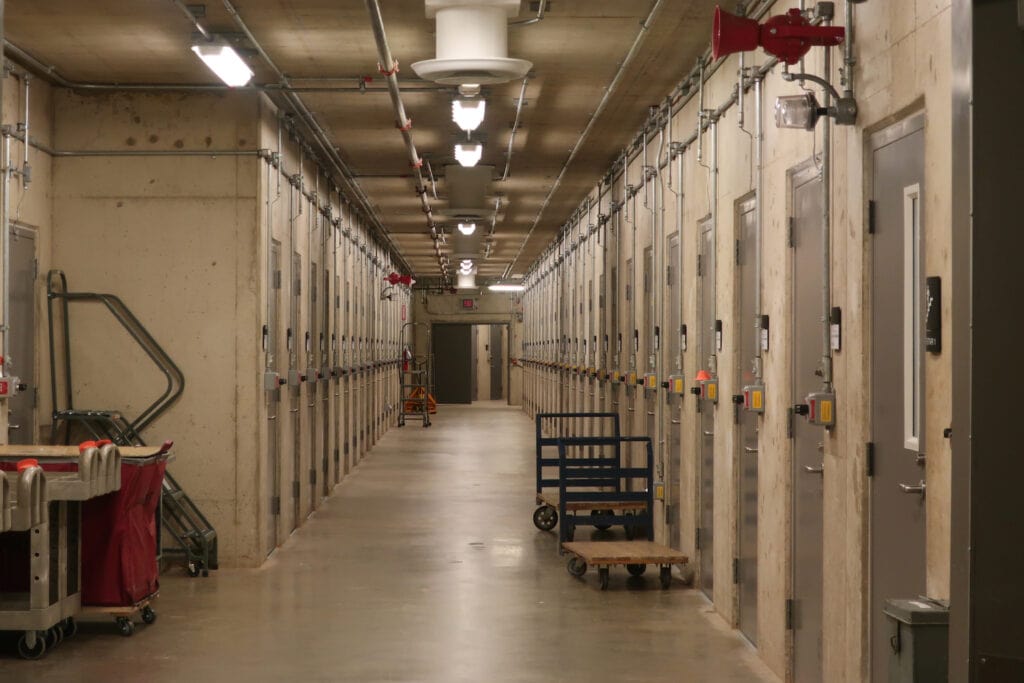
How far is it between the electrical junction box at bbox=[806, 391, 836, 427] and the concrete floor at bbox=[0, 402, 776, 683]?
4.80ft

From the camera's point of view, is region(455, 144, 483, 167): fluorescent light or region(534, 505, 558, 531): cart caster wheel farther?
region(534, 505, 558, 531): cart caster wheel

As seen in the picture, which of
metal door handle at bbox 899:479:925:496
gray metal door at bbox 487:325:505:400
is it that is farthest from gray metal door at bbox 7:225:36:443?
gray metal door at bbox 487:325:505:400

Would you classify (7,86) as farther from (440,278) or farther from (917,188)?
(440,278)

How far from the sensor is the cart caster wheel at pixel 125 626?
584 cm

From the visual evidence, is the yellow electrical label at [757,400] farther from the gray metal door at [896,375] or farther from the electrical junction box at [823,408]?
the gray metal door at [896,375]

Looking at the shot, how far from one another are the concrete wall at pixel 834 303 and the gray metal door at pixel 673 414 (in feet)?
0.45

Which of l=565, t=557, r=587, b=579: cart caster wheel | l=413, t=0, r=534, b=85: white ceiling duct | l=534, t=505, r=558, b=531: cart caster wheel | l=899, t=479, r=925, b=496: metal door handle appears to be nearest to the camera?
l=899, t=479, r=925, b=496: metal door handle

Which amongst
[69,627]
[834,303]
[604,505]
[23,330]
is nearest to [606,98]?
[604,505]

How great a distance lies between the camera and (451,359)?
97.5ft

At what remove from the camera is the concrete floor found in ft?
17.2

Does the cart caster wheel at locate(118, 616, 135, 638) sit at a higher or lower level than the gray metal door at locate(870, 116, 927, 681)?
lower

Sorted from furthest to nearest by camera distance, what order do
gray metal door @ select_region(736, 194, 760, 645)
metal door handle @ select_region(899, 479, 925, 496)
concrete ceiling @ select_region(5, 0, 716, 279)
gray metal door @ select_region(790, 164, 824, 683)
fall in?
1. concrete ceiling @ select_region(5, 0, 716, 279)
2. gray metal door @ select_region(736, 194, 760, 645)
3. gray metal door @ select_region(790, 164, 824, 683)
4. metal door handle @ select_region(899, 479, 925, 496)

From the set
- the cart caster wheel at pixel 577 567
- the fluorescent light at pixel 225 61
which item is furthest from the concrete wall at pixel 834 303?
the fluorescent light at pixel 225 61

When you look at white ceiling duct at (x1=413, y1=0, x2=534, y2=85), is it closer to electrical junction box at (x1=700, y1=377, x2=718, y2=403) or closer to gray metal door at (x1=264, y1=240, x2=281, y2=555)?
electrical junction box at (x1=700, y1=377, x2=718, y2=403)
